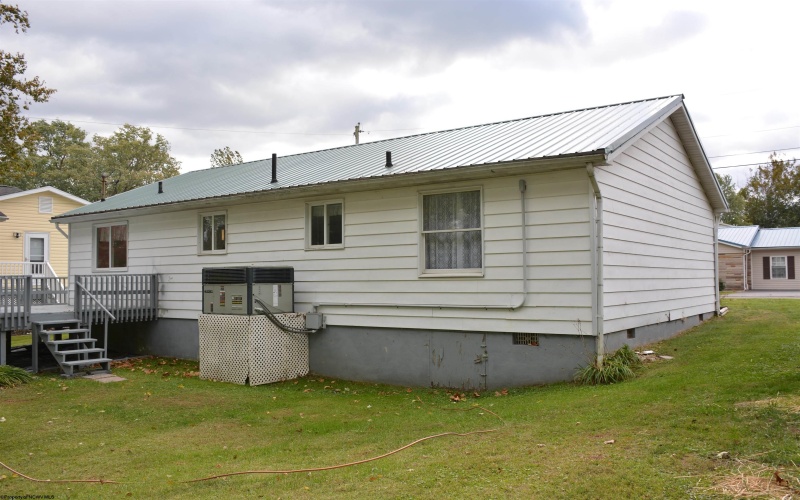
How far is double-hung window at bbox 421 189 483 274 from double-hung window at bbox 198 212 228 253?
5.18m

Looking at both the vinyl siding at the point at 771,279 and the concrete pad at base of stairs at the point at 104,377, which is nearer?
the concrete pad at base of stairs at the point at 104,377

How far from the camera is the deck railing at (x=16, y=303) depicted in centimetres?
1177

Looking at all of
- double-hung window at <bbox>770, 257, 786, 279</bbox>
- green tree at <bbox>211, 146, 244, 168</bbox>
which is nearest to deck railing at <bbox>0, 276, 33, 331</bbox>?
green tree at <bbox>211, 146, 244, 168</bbox>

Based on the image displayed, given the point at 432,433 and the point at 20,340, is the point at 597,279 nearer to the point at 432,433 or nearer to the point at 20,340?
the point at 432,433

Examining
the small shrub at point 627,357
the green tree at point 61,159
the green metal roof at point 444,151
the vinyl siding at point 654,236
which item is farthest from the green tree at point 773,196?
the green tree at point 61,159

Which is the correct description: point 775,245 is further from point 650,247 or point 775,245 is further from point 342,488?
point 342,488

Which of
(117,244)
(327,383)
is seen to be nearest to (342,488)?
(327,383)

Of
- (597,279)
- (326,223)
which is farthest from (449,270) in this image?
(326,223)

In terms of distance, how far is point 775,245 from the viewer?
32156 mm

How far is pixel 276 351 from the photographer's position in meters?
11.1

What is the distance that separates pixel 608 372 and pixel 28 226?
1006 inches

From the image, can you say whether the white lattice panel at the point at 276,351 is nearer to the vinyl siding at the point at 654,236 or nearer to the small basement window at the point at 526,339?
the small basement window at the point at 526,339

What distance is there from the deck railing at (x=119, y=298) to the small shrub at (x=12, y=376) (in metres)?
1.86

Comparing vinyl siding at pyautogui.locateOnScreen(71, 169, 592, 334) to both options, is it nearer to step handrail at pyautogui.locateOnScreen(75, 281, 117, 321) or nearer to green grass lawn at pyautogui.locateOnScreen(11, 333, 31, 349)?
step handrail at pyautogui.locateOnScreen(75, 281, 117, 321)
